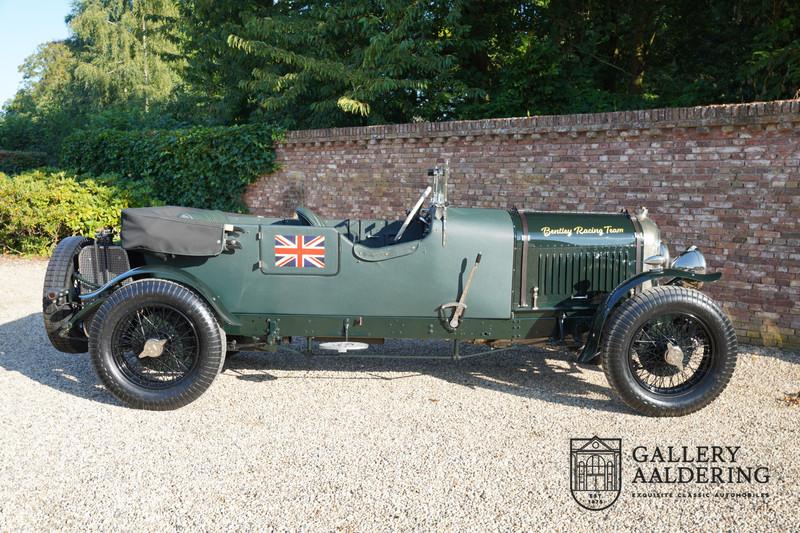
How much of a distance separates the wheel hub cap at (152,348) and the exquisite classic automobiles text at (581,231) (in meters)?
2.73

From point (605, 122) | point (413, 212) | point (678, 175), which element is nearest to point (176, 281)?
point (413, 212)

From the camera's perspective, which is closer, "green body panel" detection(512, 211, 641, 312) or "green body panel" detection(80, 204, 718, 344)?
"green body panel" detection(80, 204, 718, 344)

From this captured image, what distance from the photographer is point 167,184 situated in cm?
1184

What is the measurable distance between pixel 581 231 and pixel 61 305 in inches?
150

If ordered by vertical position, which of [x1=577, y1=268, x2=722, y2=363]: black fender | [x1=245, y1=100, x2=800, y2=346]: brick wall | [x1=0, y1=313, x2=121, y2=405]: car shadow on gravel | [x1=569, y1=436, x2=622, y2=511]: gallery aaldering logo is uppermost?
[x1=245, y1=100, x2=800, y2=346]: brick wall

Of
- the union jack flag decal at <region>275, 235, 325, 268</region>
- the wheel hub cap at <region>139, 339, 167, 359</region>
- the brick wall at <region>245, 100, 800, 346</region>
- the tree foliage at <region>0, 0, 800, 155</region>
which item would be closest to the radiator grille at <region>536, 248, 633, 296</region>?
the union jack flag decal at <region>275, 235, 325, 268</region>

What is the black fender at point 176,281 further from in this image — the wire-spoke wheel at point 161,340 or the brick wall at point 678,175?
the brick wall at point 678,175

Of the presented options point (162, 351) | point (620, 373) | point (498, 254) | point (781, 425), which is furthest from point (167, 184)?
point (781, 425)

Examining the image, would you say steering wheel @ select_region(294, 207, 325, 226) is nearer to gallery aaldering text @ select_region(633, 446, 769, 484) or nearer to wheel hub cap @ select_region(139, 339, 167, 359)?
wheel hub cap @ select_region(139, 339, 167, 359)

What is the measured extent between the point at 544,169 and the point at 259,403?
4.34m

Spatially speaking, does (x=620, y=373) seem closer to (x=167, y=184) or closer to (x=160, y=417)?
(x=160, y=417)

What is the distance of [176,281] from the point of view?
410 cm

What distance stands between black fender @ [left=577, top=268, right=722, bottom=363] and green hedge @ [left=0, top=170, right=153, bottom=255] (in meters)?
9.13

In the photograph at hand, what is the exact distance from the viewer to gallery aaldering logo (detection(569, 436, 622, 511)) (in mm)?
2959
